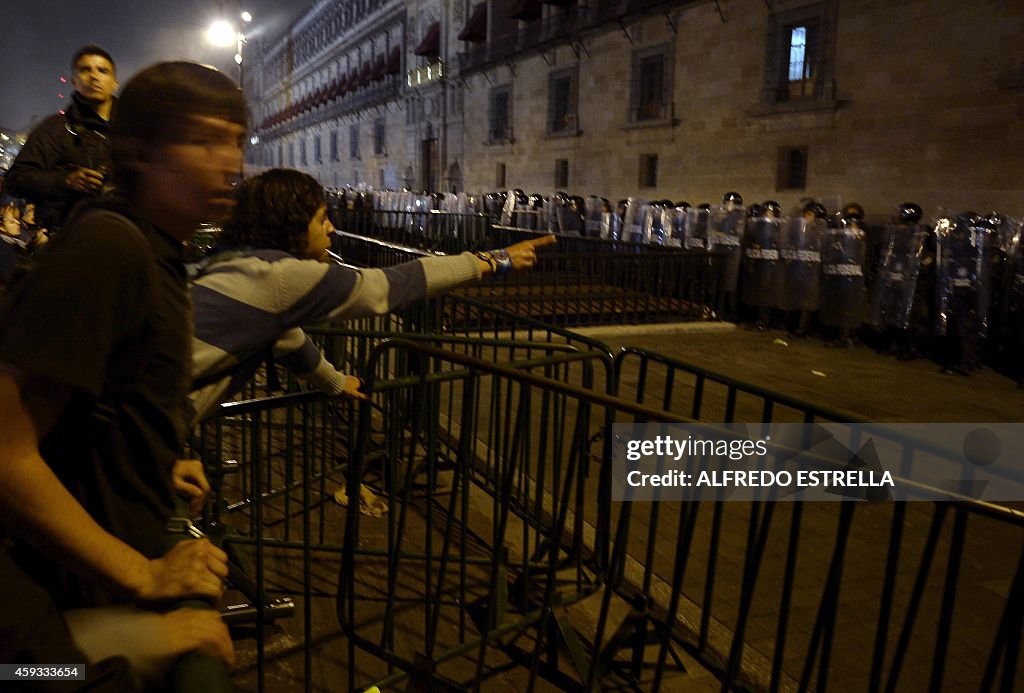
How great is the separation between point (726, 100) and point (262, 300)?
18734 mm

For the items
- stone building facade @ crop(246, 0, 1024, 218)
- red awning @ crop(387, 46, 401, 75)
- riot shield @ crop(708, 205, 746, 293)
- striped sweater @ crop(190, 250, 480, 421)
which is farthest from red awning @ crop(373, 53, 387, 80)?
striped sweater @ crop(190, 250, 480, 421)

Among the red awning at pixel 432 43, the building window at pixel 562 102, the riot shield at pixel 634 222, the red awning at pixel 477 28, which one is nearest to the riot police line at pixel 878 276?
the riot shield at pixel 634 222

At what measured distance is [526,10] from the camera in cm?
2725

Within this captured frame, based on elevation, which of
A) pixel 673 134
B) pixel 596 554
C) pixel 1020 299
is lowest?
pixel 596 554

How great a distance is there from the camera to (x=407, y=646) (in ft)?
11.5

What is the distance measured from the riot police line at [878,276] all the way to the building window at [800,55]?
4559 mm

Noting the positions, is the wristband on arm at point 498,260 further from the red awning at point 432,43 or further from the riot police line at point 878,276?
the red awning at point 432,43

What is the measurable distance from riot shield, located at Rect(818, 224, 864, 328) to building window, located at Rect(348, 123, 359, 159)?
45.4 m

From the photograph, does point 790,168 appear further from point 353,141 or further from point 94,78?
point 353,141

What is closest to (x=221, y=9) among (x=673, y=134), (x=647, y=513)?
(x=673, y=134)

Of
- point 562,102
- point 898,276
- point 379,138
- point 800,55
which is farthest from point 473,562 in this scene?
point 379,138

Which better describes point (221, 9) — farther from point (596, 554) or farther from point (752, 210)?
point (596, 554)

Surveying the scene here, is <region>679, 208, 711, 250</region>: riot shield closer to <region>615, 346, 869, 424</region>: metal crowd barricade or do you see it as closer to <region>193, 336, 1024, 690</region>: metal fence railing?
<region>615, 346, 869, 424</region>: metal crowd barricade

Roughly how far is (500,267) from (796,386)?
6.59 meters
